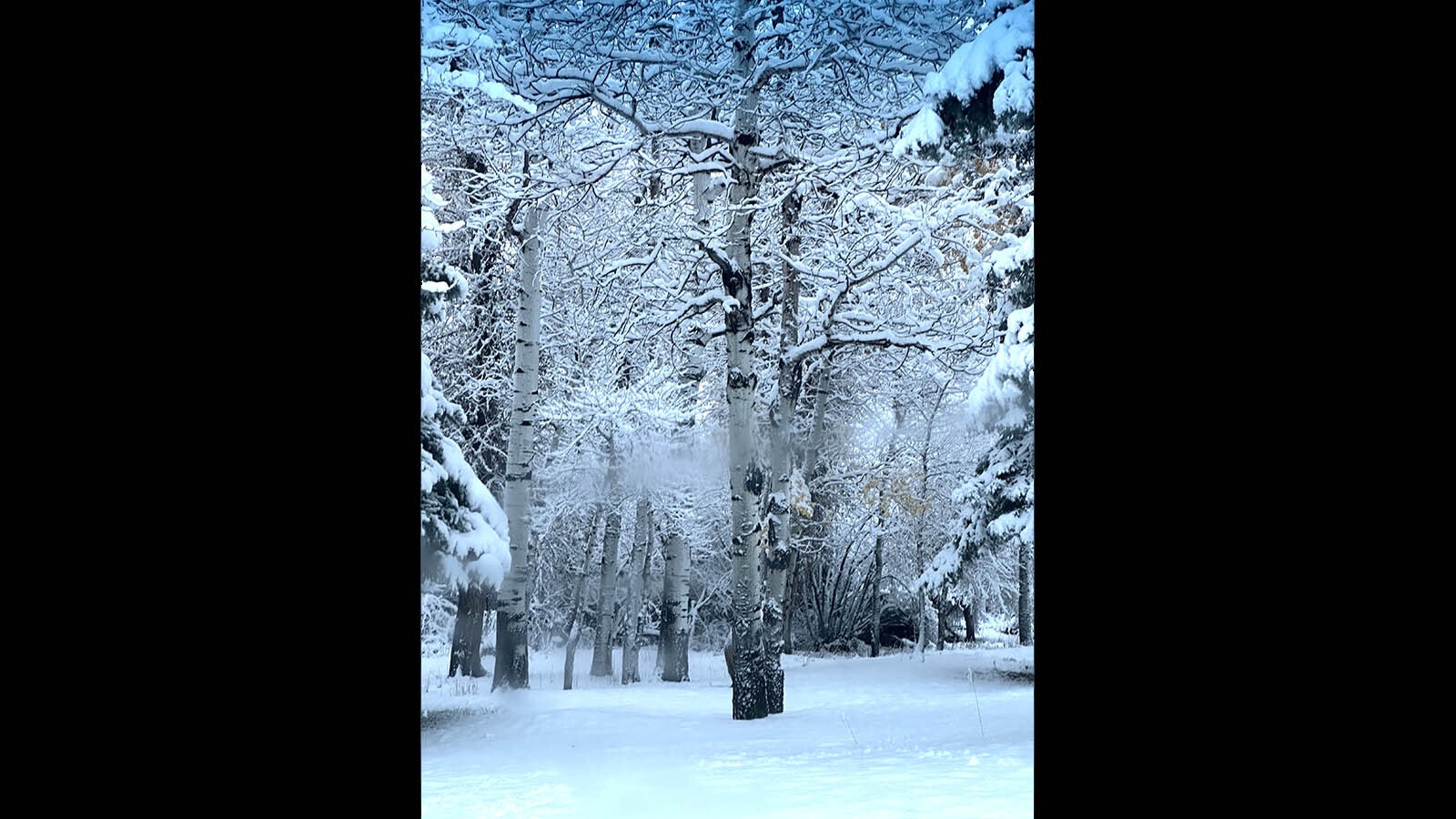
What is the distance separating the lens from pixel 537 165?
6.37 metres

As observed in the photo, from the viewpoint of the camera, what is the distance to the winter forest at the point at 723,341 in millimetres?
5941

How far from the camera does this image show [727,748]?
5.76 m

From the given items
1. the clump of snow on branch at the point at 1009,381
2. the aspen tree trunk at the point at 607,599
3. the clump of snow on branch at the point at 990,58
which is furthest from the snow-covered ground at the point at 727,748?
the clump of snow on branch at the point at 990,58

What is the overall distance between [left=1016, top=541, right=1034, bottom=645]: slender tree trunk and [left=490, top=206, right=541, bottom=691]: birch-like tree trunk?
295 centimetres

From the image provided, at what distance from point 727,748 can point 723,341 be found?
7.92 feet

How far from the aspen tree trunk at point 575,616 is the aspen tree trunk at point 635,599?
35 cm

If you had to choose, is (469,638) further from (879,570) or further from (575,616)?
(879,570)

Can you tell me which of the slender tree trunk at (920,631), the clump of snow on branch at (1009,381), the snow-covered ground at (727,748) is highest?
the clump of snow on branch at (1009,381)

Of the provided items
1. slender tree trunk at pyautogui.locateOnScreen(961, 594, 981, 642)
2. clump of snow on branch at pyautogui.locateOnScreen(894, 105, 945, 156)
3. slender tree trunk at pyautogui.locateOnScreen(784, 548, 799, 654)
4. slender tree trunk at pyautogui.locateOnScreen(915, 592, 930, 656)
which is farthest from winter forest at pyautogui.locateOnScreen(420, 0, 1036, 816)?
slender tree trunk at pyautogui.locateOnScreen(961, 594, 981, 642)

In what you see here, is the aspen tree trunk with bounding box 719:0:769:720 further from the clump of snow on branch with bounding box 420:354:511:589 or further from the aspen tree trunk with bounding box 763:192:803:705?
the clump of snow on branch with bounding box 420:354:511:589

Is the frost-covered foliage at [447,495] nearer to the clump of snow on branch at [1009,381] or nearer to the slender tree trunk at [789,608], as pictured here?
the slender tree trunk at [789,608]

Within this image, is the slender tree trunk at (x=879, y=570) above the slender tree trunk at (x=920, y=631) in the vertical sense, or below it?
above

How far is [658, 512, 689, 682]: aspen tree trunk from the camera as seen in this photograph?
747 centimetres
